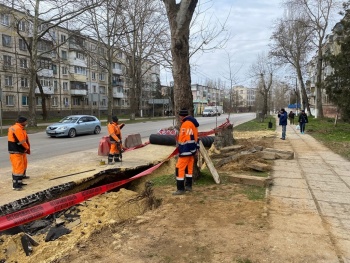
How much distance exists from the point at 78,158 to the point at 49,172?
2.59 metres

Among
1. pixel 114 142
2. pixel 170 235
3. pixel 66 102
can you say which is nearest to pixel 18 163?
pixel 114 142

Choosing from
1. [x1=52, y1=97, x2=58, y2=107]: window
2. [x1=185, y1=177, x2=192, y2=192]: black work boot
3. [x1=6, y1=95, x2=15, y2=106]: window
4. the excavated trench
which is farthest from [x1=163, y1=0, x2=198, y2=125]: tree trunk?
[x1=52, y1=97, x2=58, y2=107]: window

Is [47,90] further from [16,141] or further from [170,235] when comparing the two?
[170,235]

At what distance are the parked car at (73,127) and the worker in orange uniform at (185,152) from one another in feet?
49.9

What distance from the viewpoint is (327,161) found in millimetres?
10258

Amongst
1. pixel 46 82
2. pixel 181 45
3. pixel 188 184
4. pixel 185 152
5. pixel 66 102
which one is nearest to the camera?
pixel 185 152

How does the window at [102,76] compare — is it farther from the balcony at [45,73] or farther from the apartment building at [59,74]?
the balcony at [45,73]

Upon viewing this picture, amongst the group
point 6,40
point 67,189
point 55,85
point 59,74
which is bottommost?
point 67,189

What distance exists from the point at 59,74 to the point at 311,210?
57.5 meters

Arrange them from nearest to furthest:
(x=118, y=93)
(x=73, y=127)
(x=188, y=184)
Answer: (x=188, y=184) → (x=73, y=127) → (x=118, y=93)

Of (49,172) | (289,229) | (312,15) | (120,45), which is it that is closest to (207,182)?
(289,229)

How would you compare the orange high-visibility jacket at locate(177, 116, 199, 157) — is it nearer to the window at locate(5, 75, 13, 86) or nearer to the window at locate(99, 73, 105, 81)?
the window at locate(5, 75, 13, 86)

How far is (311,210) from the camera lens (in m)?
5.18

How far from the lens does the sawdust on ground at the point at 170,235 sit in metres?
3.60
